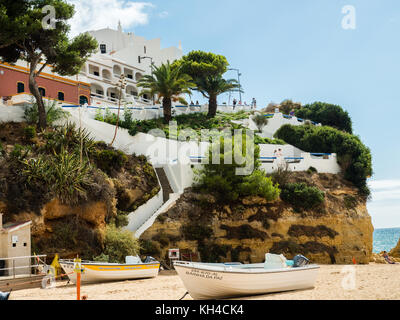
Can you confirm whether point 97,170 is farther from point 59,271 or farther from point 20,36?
point 20,36

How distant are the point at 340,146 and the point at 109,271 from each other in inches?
1042

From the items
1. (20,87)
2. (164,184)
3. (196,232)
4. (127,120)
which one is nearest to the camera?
(196,232)

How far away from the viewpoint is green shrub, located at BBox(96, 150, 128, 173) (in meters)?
27.3

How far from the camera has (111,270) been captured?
753 inches

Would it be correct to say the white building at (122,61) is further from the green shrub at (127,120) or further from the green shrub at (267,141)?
the green shrub at (267,141)

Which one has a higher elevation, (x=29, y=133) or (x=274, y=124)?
(x=274, y=124)

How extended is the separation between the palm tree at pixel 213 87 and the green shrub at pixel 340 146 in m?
7.24

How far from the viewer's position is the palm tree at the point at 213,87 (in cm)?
4528

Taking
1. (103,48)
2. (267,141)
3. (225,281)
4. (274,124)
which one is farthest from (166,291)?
(103,48)

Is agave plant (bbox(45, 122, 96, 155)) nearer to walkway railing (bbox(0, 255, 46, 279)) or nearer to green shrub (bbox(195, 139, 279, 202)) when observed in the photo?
green shrub (bbox(195, 139, 279, 202))

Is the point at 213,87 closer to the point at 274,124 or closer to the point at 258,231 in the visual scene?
the point at 274,124

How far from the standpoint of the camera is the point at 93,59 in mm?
51156

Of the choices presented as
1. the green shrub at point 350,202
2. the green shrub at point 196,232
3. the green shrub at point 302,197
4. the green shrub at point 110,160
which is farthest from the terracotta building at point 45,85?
the green shrub at point 350,202

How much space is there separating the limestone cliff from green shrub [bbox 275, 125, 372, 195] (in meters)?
4.01
